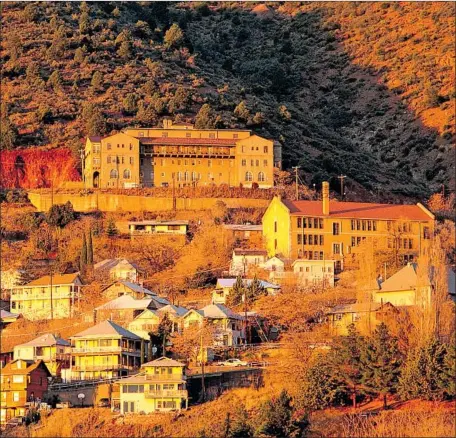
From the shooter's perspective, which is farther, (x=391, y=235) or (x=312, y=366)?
(x=391, y=235)

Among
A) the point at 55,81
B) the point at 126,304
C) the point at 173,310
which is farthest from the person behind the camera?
the point at 55,81

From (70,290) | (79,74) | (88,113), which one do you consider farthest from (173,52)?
(70,290)

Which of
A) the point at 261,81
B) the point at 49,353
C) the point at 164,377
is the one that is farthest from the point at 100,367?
the point at 261,81

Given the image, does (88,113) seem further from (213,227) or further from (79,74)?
(213,227)

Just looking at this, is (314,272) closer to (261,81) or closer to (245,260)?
(245,260)

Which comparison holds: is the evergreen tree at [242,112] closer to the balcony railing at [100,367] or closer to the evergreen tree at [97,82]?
the evergreen tree at [97,82]

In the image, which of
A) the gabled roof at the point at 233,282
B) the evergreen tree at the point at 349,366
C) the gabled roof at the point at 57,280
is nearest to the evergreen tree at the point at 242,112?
the gabled roof at the point at 57,280
